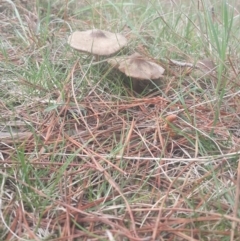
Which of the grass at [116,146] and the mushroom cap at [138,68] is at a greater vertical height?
the mushroom cap at [138,68]

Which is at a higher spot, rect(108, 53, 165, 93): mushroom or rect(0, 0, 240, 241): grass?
rect(108, 53, 165, 93): mushroom

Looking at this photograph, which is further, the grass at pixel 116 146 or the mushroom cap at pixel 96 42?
the mushroom cap at pixel 96 42

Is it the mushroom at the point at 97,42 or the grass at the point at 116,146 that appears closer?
the grass at the point at 116,146

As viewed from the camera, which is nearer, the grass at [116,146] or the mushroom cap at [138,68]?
the grass at [116,146]

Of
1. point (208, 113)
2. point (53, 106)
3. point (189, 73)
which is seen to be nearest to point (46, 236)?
point (53, 106)

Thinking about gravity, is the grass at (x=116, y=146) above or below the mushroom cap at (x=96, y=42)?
below

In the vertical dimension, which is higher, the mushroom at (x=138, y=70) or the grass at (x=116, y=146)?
the mushroom at (x=138, y=70)

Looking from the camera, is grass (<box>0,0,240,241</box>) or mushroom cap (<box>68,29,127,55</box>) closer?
grass (<box>0,0,240,241</box>)
